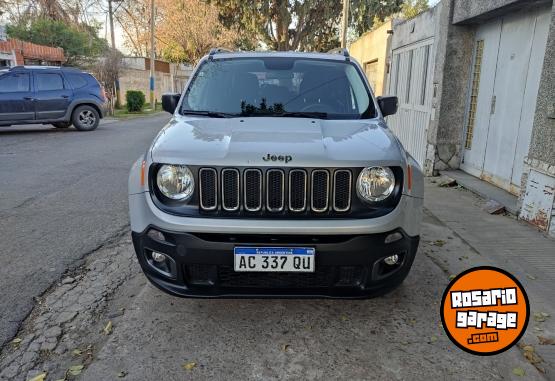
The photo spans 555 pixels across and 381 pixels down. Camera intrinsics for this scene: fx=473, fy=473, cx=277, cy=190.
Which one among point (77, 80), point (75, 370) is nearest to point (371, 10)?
point (77, 80)

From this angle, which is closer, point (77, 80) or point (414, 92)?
point (414, 92)

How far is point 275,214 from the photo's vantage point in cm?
279

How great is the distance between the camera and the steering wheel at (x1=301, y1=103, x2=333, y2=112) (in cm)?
387

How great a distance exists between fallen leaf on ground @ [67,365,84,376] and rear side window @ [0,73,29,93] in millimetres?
12257

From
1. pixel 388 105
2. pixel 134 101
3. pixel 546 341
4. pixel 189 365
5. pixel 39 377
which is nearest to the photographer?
pixel 39 377

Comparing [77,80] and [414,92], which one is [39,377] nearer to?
[414,92]

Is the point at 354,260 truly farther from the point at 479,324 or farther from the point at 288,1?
the point at 288,1

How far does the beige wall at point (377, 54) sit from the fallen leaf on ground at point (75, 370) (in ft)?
36.8

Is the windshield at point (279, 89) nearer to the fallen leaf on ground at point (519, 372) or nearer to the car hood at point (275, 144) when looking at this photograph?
the car hood at point (275, 144)

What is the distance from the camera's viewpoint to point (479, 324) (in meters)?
2.37

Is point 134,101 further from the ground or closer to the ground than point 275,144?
closer to the ground

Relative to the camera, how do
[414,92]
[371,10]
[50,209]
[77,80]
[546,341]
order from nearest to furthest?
[546,341] < [50,209] < [414,92] < [77,80] < [371,10]

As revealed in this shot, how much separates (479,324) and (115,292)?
8.53 ft

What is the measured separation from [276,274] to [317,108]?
1651 mm
